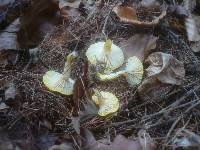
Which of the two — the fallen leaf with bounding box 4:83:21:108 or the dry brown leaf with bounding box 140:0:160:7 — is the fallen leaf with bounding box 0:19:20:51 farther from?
the dry brown leaf with bounding box 140:0:160:7

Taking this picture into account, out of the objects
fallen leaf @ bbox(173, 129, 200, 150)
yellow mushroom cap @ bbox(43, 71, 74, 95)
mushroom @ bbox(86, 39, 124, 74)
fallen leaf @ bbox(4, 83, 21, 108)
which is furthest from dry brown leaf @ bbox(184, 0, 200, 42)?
fallen leaf @ bbox(4, 83, 21, 108)

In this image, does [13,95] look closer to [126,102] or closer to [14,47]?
[14,47]

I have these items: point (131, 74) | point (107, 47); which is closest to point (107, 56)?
point (107, 47)

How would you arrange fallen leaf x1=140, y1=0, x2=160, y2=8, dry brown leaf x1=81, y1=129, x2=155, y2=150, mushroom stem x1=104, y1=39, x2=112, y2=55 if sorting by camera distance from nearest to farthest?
dry brown leaf x1=81, y1=129, x2=155, y2=150, mushroom stem x1=104, y1=39, x2=112, y2=55, fallen leaf x1=140, y1=0, x2=160, y2=8

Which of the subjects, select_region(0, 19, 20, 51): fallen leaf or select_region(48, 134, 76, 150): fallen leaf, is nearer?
select_region(48, 134, 76, 150): fallen leaf

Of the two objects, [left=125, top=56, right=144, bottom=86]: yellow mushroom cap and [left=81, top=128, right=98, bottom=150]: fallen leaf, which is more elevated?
[left=125, top=56, right=144, bottom=86]: yellow mushroom cap

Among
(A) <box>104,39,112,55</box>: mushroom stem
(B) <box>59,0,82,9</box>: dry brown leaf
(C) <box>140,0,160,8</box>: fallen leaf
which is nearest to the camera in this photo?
(A) <box>104,39,112,55</box>: mushroom stem

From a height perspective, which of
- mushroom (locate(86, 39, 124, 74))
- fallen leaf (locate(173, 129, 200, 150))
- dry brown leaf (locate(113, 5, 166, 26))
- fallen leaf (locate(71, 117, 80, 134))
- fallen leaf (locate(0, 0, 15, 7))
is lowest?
fallen leaf (locate(71, 117, 80, 134))
